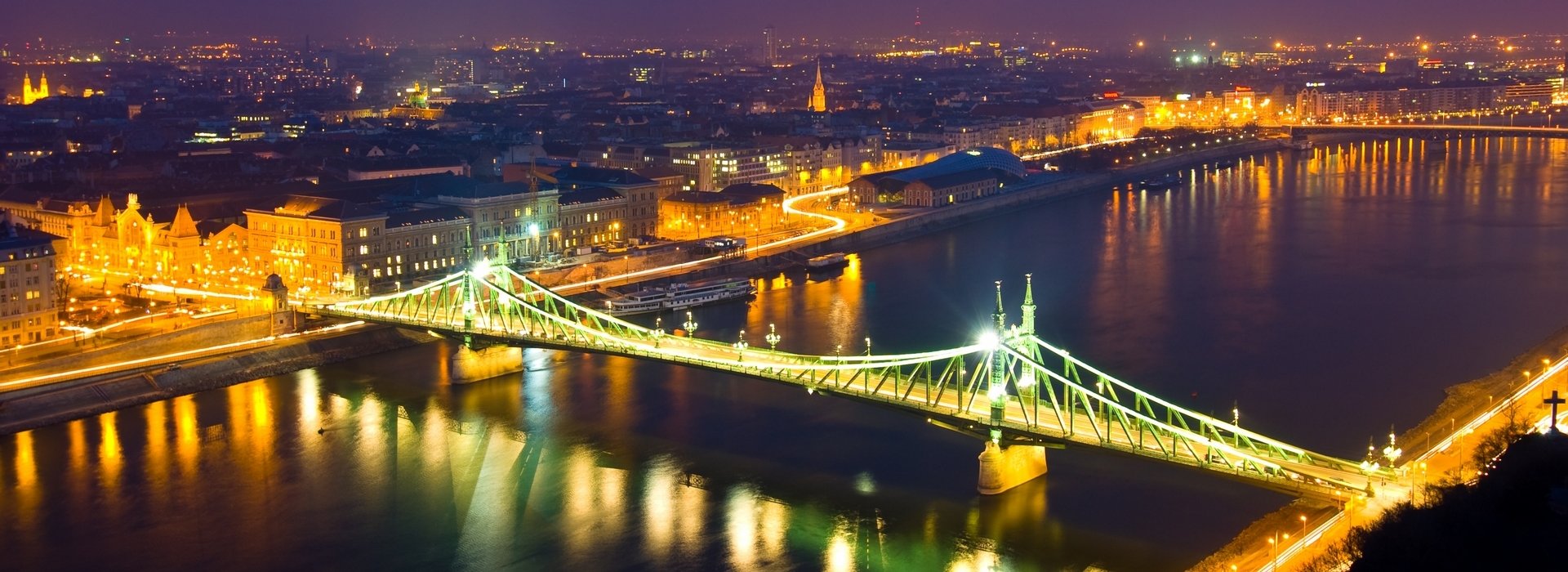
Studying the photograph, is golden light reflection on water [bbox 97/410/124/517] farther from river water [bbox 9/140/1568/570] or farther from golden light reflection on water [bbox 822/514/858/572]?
golden light reflection on water [bbox 822/514/858/572]

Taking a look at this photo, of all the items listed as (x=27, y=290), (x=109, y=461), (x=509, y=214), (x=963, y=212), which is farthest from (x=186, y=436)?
(x=963, y=212)

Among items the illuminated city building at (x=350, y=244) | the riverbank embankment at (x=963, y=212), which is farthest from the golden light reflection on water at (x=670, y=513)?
the riverbank embankment at (x=963, y=212)

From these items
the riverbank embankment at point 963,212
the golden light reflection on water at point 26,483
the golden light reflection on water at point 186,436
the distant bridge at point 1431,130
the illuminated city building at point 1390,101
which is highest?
the illuminated city building at point 1390,101

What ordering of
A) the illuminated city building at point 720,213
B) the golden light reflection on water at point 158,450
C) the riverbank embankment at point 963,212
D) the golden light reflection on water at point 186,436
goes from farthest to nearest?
the illuminated city building at point 720,213 < the riverbank embankment at point 963,212 < the golden light reflection on water at point 186,436 < the golden light reflection on water at point 158,450

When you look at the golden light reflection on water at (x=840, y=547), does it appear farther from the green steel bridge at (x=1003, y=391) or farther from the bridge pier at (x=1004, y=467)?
the green steel bridge at (x=1003, y=391)

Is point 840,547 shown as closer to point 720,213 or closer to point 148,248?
point 148,248

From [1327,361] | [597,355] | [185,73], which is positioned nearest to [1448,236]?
[1327,361]

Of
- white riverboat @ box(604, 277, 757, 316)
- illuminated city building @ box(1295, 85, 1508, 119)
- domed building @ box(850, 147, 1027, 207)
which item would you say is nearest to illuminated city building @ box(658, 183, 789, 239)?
domed building @ box(850, 147, 1027, 207)

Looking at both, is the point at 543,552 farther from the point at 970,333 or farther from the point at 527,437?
the point at 970,333
